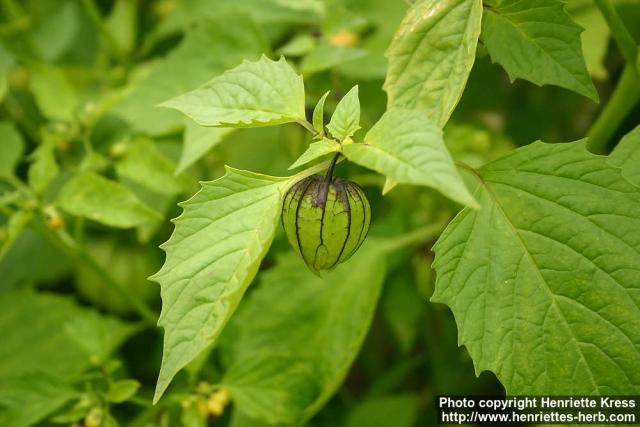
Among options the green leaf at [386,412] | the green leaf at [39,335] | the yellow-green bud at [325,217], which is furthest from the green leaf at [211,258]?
the green leaf at [386,412]

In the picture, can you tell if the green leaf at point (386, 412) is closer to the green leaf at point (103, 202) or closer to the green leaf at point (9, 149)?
the green leaf at point (103, 202)

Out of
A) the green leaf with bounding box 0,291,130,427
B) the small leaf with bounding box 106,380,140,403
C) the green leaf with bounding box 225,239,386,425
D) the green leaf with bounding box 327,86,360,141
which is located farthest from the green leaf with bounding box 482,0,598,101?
the green leaf with bounding box 0,291,130,427

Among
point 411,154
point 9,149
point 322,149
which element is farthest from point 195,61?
point 411,154

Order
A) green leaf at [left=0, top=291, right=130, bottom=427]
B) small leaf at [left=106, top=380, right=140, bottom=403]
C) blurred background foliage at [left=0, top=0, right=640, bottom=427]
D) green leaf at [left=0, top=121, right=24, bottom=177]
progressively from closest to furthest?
small leaf at [left=106, top=380, right=140, bottom=403], blurred background foliage at [left=0, top=0, right=640, bottom=427], green leaf at [left=0, top=121, right=24, bottom=177], green leaf at [left=0, top=291, right=130, bottom=427]

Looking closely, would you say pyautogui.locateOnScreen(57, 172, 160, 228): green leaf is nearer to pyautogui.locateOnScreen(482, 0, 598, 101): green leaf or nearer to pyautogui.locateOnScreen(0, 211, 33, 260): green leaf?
pyautogui.locateOnScreen(0, 211, 33, 260): green leaf

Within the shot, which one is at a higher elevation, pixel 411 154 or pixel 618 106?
pixel 411 154

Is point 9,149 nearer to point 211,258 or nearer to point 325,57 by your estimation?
point 325,57

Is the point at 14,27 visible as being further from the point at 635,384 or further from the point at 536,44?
the point at 635,384
